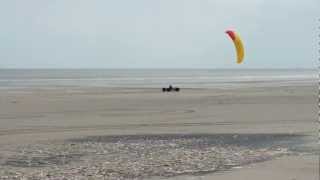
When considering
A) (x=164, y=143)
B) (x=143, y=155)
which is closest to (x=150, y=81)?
(x=164, y=143)

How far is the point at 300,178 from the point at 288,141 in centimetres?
527

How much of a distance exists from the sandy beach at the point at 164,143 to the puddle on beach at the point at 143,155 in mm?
16

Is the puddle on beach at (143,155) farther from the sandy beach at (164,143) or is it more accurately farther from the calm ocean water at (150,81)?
the calm ocean water at (150,81)

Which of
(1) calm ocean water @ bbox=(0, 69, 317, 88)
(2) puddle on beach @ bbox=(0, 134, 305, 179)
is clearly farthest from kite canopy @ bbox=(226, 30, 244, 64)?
(1) calm ocean water @ bbox=(0, 69, 317, 88)

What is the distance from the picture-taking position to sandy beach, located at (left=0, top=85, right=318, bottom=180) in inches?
404

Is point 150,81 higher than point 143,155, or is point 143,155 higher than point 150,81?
point 150,81

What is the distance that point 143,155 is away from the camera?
1234 centimetres

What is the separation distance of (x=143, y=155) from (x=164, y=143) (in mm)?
2139

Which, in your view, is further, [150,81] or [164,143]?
[150,81]

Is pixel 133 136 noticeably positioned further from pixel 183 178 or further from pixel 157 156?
pixel 183 178

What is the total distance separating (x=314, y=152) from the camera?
12133 mm

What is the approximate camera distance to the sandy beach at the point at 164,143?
10266 mm

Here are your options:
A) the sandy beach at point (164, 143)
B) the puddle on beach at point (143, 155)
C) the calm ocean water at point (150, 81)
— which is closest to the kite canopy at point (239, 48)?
the sandy beach at point (164, 143)

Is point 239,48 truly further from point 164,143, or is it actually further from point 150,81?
point 150,81
